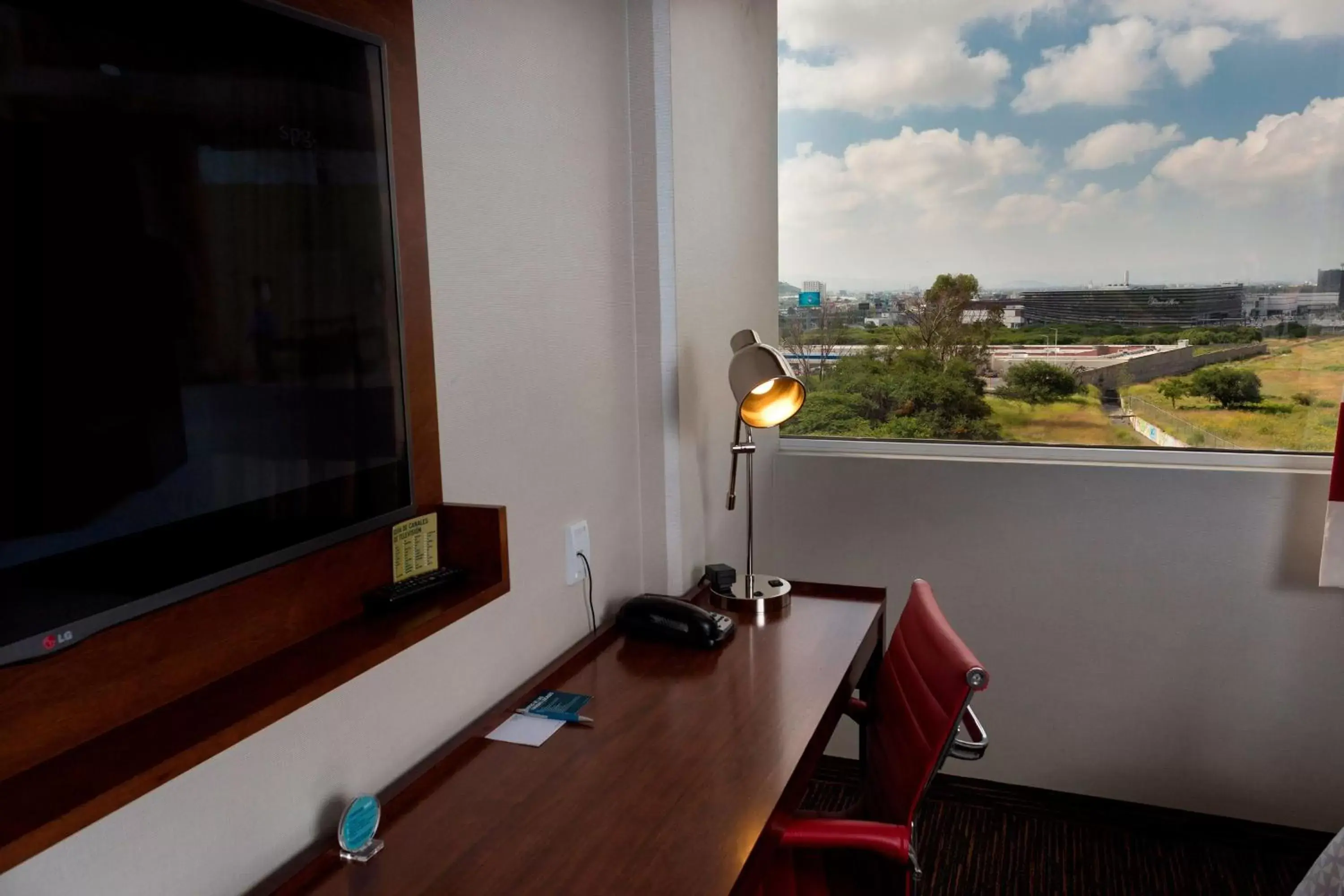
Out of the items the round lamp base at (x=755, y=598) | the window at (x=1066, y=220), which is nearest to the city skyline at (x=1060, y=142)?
the window at (x=1066, y=220)

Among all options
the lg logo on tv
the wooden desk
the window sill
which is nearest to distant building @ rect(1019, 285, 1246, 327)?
the window sill

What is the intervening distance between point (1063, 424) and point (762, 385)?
1146 mm

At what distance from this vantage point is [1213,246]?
2.43 metres

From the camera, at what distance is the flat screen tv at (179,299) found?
71cm

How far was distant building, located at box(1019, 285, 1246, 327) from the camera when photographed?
2.43 metres

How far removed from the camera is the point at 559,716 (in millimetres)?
1509

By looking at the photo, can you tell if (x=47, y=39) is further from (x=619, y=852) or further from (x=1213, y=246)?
(x=1213, y=246)

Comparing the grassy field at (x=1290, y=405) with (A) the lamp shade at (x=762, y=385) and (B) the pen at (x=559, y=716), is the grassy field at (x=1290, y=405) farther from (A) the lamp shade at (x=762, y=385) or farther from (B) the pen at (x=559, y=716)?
(B) the pen at (x=559, y=716)

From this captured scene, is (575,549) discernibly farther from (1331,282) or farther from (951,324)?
(1331,282)

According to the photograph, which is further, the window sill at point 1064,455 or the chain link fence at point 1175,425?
the chain link fence at point 1175,425

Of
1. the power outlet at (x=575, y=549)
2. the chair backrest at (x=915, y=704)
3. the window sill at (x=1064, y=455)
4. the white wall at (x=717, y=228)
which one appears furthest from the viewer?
the window sill at (x=1064, y=455)

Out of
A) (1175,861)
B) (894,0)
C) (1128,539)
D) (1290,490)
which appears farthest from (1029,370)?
(1175,861)

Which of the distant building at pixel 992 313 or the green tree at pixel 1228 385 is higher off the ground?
the distant building at pixel 992 313

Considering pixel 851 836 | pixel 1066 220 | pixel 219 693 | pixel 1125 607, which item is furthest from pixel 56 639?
pixel 1066 220
